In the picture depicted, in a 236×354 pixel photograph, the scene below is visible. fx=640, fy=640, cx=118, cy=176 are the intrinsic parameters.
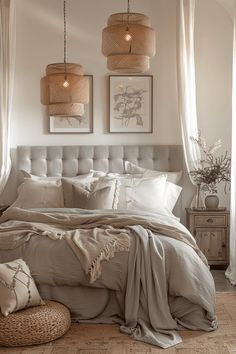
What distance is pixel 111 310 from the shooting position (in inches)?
199

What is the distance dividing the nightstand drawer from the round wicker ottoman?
2.72 meters

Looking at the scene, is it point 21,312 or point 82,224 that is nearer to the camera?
point 21,312

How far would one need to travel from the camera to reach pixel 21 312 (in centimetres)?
451

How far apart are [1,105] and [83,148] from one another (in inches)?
41.0

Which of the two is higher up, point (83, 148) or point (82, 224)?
point (83, 148)

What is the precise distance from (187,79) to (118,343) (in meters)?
3.54

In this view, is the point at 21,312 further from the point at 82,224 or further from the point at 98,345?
the point at 82,224

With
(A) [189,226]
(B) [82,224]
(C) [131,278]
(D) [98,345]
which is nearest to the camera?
(D) [98,345]

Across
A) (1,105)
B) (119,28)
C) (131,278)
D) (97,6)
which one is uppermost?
(97,6)

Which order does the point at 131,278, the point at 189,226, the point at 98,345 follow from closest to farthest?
the point at 98,345, the point at 131,278, the point at 189,226

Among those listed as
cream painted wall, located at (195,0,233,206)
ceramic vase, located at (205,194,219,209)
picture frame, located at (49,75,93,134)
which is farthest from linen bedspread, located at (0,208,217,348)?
cream painted wall, located at (195,0,233,206)

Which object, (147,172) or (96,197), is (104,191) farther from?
(147,172)

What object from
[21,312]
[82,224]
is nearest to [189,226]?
[82,224]

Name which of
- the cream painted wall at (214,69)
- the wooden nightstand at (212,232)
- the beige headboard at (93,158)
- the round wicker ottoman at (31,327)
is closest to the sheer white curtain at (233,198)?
the wooden nightstand at (212,232)
